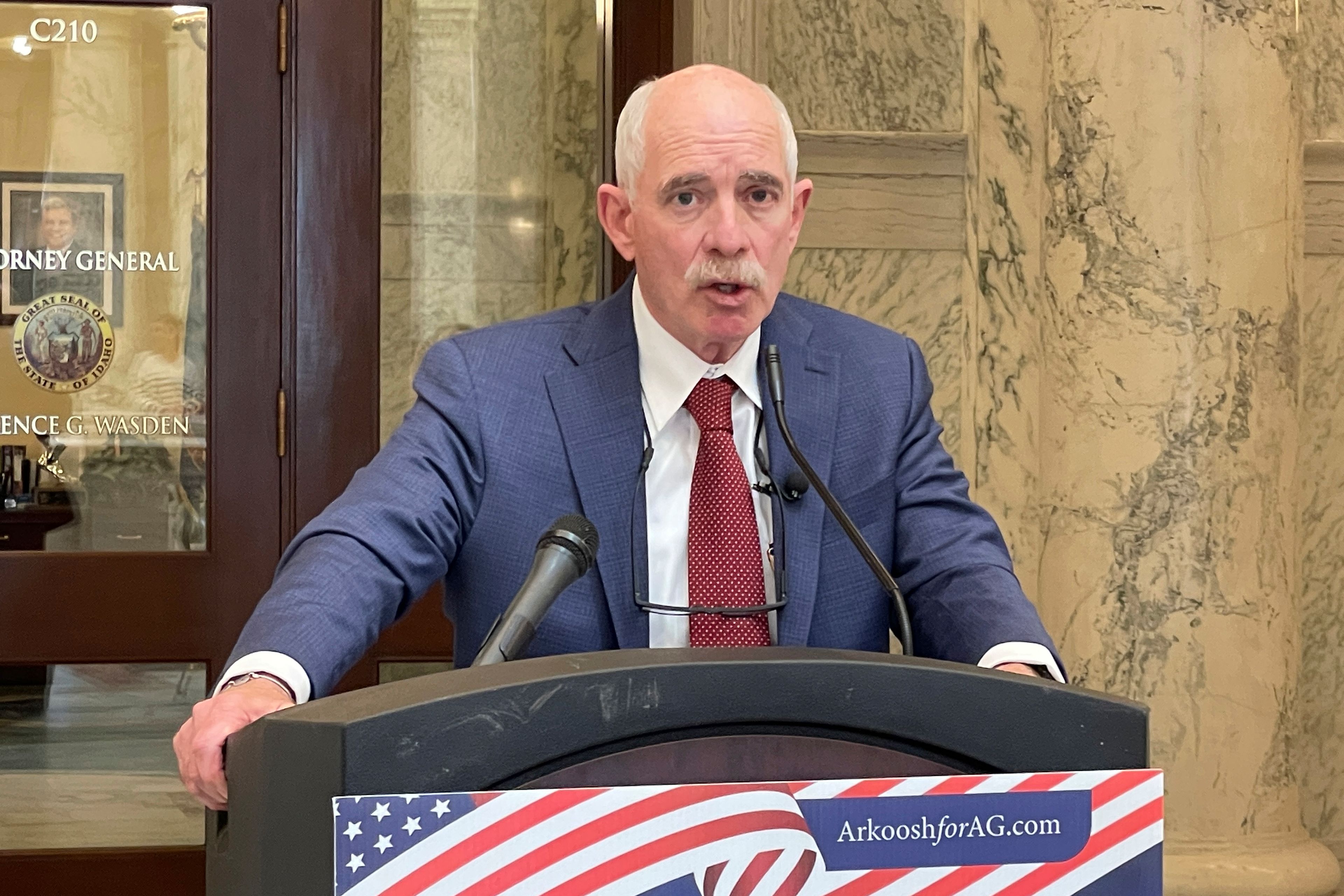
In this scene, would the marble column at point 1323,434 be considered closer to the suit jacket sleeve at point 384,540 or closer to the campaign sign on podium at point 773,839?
the suit jacket sleeve at point 384,540

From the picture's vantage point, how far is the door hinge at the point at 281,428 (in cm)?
358

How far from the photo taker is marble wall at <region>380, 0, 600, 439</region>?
12.2ft

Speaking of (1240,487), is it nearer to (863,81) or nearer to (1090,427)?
(1090,427)

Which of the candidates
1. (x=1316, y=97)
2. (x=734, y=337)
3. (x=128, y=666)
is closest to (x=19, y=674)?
(x=128, y=666)

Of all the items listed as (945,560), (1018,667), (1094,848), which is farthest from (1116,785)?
(945,560)

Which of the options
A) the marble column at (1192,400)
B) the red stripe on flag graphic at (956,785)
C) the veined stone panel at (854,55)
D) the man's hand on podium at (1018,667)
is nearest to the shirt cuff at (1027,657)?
the man's hand on podium at (1018,667)

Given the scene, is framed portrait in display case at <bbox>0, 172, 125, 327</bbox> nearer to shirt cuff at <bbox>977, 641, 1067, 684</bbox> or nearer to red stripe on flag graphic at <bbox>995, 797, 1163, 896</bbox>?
shirt cuff at <bbox>977, 641, 1067, 684</bbox>

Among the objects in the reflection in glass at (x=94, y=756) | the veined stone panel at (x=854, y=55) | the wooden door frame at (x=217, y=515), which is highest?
Answer: the veined stone panel at (x=854, y=55)

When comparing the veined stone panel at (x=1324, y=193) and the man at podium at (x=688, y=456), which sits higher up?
the veined stone panel at (x=1324, y=193)

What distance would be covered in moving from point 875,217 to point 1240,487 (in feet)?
3.03

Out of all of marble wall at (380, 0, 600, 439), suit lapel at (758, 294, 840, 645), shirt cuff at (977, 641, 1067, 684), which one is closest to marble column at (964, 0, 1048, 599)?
marble wall at (380, 0, 600, 439)

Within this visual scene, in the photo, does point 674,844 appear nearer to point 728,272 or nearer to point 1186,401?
point 728,272

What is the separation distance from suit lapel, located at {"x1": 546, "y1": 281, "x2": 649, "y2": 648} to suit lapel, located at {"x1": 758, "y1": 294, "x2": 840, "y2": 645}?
0.17 meters

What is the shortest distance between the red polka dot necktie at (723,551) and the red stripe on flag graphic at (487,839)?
0.93 meters
